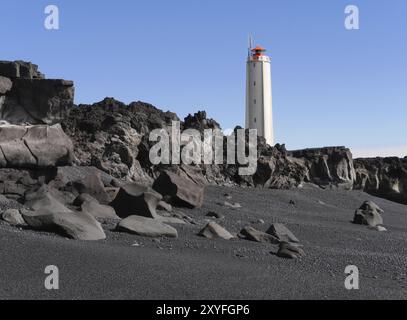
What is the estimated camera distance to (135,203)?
34.7ft

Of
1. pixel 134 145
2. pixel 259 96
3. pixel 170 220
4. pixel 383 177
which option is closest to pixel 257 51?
pixel 259 96

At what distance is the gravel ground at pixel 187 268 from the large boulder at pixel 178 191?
2.99m

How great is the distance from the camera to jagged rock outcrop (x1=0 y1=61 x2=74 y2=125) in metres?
13.8

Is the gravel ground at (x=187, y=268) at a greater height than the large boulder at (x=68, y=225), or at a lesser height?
lesser

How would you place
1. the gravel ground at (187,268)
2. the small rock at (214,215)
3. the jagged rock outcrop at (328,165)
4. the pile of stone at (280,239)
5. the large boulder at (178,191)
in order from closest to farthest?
the gravel ground at (187,268) → the pile of stone at (280,239) → the small rock at (214,215) → the large boulder at (178,191) → the jagged rock outcrop at (328,165)

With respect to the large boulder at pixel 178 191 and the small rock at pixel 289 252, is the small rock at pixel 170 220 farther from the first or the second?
the small rock at pixel 289 252

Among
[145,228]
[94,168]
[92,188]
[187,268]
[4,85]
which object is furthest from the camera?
[94,168]

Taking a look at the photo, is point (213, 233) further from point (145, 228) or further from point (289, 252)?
point (289, 252)

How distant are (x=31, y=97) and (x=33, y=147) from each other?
135 centimetres

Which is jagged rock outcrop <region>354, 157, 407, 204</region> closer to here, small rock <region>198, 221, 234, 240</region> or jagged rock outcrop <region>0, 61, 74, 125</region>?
jagged rock outcrop <region>0, 61, 74, 125</region>

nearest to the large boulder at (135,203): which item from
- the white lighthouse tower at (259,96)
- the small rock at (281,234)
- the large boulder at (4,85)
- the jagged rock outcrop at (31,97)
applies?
the small rock at (281,234)

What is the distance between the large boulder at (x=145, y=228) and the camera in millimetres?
8570
